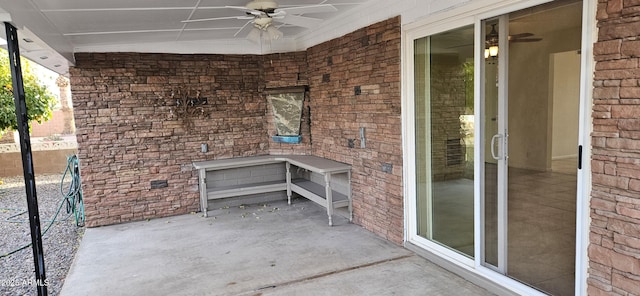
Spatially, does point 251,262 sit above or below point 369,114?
below

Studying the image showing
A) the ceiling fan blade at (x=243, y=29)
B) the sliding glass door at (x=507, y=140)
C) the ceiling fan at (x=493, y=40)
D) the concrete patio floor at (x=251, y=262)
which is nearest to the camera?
the sliding glass door at (x=507, y=140)

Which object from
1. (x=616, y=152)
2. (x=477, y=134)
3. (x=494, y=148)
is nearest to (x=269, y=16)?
(x=477, y=134)

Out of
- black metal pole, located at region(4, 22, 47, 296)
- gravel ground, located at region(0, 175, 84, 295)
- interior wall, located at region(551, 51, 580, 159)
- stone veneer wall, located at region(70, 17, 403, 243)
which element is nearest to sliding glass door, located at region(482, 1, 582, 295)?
interior wall, located at region(551, 51, 580, 159)

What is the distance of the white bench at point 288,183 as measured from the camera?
526cm

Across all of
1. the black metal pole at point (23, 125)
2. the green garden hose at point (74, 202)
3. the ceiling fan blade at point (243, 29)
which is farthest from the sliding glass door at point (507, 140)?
the green garden hose at point (74, 202)

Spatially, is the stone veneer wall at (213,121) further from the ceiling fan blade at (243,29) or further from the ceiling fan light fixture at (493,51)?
the ceiling fan light fixture at (493,51)

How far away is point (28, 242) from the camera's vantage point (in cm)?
531

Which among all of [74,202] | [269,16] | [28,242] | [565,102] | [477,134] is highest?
[269,16]

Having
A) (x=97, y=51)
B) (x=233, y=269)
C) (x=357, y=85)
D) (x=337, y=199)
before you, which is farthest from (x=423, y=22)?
(x=97, y=51)

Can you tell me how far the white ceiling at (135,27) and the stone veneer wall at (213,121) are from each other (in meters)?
0.17

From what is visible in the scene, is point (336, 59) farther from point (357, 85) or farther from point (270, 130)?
point (270, 130)

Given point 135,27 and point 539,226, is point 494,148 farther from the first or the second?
point 135,27

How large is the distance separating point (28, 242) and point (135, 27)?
3.13m

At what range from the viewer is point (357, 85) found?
196 inches
